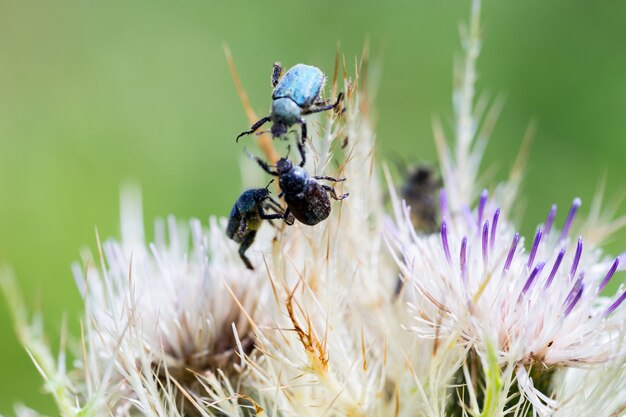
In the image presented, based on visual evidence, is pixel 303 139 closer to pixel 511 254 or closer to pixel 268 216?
pixel 268 216

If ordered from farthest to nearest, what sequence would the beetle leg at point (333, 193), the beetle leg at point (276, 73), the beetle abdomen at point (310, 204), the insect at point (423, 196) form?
the insect at point (423, 196)
the beetle leg at point (276, 73)
the beetle leg at point (333, 193)
the beetle abdomen at point (310, 204)

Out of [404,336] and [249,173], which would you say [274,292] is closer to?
[404,336]

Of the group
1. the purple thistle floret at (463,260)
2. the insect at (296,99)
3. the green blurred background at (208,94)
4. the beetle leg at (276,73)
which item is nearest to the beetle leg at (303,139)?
the insect at (296,99)

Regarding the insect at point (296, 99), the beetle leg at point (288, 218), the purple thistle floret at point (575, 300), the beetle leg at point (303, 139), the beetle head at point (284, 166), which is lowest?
the purple thistle floret at point (575, 300)

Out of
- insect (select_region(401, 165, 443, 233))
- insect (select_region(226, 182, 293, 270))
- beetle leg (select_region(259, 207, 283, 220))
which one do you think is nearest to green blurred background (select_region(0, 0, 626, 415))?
insect (select_region(401, 165, 443, 233))

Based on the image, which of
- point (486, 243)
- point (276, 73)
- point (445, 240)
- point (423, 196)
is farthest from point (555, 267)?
point (423, 196)

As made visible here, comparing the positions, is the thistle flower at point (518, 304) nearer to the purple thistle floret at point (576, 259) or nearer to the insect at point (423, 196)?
the purple thistle floret at point (576, 259)
